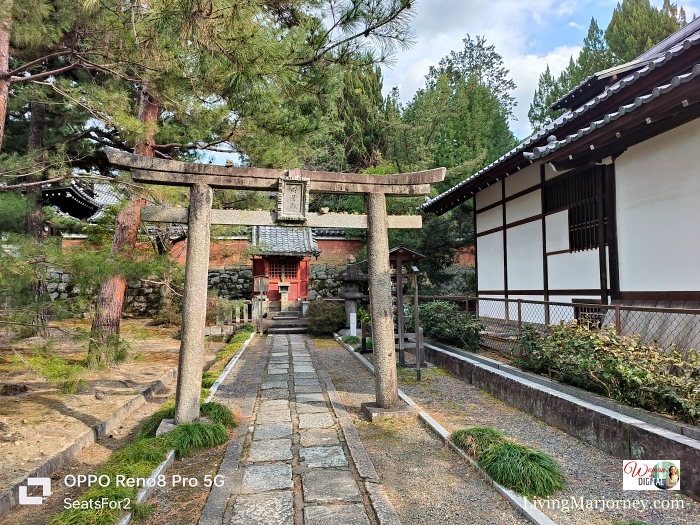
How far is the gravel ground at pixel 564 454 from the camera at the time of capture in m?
2.93

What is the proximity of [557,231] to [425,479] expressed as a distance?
638 centimetres

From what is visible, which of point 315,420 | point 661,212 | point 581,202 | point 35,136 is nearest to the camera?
point 315,420

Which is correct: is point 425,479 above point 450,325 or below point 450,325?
below

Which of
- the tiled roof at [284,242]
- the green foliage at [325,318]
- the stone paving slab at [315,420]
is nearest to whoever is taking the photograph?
the stone paving slab at [315,420]

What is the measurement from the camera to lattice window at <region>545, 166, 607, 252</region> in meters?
7.17

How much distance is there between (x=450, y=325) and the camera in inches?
343

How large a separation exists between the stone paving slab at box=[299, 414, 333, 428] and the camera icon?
246cm

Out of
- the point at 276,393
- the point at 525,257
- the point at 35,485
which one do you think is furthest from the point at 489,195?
the point at 35,485

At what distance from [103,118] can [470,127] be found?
23465 millimetres

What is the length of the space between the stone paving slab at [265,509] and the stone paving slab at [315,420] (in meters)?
1.72

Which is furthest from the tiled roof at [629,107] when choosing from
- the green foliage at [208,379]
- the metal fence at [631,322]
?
the green foliage at [208,379]

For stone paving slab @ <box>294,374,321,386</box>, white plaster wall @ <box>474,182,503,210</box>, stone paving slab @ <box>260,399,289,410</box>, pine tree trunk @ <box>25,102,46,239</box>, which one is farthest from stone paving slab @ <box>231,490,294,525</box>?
pine tree trunk @ <box>25,102,46,239</box>

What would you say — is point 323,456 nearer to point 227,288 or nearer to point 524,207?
point 524,207

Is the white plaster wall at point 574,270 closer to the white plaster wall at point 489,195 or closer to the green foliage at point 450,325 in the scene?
the green foliage at point 450,325
